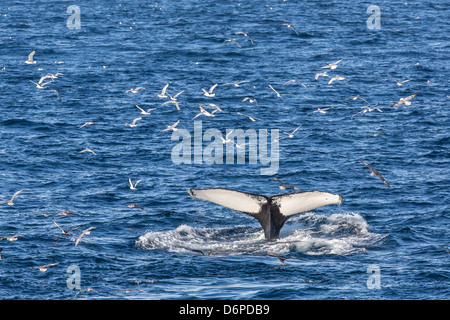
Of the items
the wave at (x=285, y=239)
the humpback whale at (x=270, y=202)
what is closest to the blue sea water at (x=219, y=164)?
the wave at (x=285, y=239)

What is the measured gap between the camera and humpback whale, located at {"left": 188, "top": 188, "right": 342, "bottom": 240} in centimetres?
1955

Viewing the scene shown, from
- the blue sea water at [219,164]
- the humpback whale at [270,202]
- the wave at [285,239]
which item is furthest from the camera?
the wave at [285,239]

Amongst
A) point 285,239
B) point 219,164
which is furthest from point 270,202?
point 219,164

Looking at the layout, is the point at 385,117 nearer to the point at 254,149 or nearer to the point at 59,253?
the point at 254,149

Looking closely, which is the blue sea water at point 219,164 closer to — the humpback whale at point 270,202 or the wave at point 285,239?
the wave at point 285,239

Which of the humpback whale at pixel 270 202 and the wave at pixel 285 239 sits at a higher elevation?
the humpback whale at pixel 270 202

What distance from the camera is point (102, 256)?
75.0 ft

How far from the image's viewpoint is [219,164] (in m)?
35.9

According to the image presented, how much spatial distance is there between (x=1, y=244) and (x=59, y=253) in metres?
2.34

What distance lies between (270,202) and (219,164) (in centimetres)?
1522

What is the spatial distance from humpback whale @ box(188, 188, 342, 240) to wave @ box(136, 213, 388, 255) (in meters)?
0.87

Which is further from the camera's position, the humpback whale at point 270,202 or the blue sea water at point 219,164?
the blue sea water at point 219,164

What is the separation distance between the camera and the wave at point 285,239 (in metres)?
22.6

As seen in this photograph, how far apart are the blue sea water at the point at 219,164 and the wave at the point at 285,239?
0.08 meters
